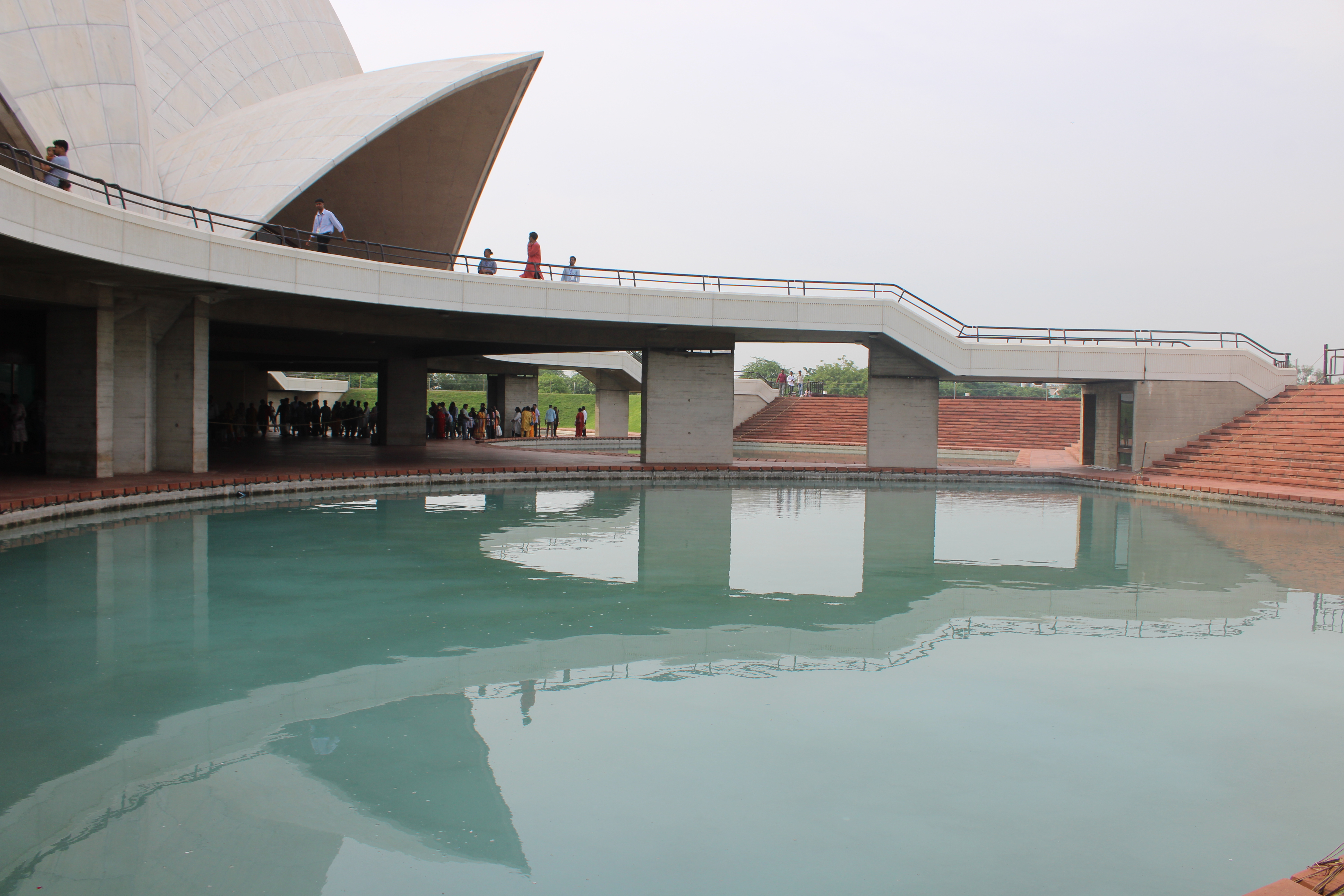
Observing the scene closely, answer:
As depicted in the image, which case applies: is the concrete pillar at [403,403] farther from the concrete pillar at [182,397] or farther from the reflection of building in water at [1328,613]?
the reflection of building in water at [1328,613]

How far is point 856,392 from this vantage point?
65.9 m

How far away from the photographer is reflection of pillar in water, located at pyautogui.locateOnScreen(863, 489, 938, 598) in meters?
9.69

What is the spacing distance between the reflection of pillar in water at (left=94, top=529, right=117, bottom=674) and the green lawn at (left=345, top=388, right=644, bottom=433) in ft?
145

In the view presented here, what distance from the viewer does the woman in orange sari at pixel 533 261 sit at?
20.8m

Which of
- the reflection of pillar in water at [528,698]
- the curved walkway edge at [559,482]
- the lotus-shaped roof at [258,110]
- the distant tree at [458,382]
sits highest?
the lotus-shaped roof at [258,110]

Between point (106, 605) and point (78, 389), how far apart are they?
422 inches

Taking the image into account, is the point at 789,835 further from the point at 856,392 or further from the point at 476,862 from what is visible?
the point at 856,392

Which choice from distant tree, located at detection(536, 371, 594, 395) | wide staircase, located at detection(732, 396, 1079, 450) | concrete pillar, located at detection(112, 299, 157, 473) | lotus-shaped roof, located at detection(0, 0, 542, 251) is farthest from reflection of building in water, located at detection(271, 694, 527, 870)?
distant tree, located at detection(536, 371, 594, 395)

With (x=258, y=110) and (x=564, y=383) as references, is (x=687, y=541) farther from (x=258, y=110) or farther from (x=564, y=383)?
(x=564, y=383)

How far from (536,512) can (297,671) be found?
913 centimetres

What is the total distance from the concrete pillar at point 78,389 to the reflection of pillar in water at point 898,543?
45.4 ft

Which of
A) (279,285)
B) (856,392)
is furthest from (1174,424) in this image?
(856,392)

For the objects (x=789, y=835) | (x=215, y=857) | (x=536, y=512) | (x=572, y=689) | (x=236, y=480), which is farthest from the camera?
(x=236, y=480)

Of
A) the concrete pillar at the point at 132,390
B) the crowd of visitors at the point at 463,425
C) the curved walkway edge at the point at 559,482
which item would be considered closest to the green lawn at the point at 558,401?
the crowd of visitors at the point at 463,425
